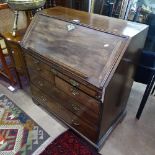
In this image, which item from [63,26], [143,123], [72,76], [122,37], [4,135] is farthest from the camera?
[143,123]

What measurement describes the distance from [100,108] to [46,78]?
0.60 metres

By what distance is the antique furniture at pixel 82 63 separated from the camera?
1.04 m

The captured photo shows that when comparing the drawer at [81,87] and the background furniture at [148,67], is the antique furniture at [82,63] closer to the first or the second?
the drawer at [81,87]

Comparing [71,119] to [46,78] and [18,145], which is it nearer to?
[46,78]

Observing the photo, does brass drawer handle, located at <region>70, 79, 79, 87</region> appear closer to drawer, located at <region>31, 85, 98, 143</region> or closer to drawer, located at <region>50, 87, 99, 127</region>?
drawer, located at <region>50, 87, 99, 127</region>

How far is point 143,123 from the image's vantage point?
1.74 meters

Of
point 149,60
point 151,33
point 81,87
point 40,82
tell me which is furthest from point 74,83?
point 151,33

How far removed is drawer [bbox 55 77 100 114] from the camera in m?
1.13

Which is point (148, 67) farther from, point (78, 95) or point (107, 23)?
point (78, 95)

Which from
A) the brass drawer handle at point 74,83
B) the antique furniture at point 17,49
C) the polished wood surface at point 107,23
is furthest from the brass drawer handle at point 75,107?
the antique furniture at point 17,49

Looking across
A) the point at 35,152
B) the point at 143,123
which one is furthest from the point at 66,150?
the point at 143,123

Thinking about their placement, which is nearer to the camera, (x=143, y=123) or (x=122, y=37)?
(x=122, y=37)

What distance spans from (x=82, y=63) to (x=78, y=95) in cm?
26

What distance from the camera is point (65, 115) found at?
1562 millimetres
